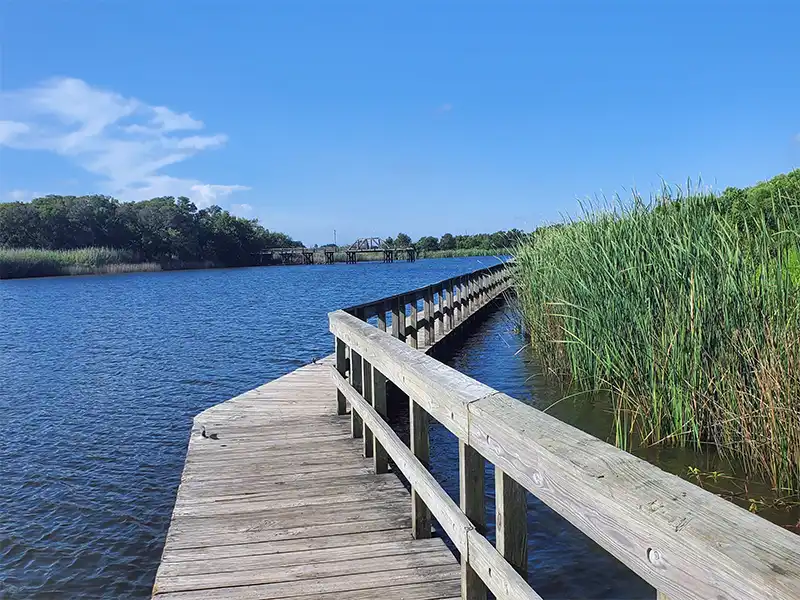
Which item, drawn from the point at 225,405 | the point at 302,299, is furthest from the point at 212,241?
the point at 225,405

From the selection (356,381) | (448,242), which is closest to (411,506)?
(356,381)

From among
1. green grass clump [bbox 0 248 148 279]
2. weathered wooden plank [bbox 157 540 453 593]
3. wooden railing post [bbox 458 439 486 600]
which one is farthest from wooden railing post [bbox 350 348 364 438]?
green grass clump [bbox 0 248 148 279]

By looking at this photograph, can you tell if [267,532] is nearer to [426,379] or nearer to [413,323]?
[426,379]

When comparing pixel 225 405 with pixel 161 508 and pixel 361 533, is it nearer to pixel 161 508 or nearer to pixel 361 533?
pixel 161 508

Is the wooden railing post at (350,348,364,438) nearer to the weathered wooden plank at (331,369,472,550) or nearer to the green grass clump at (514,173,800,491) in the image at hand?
the weathered wooden plank at (331,369,472,550)

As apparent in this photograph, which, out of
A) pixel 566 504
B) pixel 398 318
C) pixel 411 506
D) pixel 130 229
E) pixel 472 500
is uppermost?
pixel 130 229

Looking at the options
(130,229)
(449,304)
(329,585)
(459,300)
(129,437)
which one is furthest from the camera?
(130,229)

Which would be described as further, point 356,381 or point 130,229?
point 130,229

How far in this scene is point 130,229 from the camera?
8462 cm

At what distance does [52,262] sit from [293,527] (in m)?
65.9

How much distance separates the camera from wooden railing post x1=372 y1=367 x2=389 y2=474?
14.3ft

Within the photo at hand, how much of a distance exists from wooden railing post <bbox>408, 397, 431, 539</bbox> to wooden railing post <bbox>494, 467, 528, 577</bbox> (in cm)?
122

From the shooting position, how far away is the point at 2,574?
4375 mm

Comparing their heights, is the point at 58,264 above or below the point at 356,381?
above
